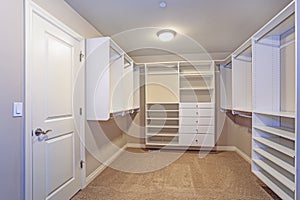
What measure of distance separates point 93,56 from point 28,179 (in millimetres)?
1645

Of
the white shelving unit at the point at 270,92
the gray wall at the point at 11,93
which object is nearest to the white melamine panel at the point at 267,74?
the white shelving unit at the point at 270,92

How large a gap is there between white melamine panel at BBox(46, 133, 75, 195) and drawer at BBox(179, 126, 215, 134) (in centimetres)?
266

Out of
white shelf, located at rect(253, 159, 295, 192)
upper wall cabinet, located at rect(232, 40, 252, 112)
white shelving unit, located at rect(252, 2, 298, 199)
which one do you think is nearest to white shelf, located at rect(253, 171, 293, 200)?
white shelving unit, located at rect(252, 2, 298, 199)

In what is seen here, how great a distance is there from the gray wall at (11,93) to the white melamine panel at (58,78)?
37 cm

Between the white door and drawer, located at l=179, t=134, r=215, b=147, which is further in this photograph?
drawer, located at l=179, t=134, r=215, b=147

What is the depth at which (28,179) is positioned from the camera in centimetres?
170

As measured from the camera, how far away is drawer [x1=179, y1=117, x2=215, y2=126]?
4.46m

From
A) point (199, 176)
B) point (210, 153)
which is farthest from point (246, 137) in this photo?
point (199, 176)

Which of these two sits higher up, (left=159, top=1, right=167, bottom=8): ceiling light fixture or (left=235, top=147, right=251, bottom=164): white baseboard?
(left=159, top=1, right=167, bottom=8): ceiling light fixture

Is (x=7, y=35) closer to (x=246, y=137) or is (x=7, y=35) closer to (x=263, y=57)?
(x=263, y=57)

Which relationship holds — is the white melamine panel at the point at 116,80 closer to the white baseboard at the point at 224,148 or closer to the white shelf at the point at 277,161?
the white shelf at the point at 277,161

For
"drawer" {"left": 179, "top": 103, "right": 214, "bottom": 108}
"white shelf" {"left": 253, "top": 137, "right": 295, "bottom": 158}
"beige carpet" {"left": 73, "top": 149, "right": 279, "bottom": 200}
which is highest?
"drawer" {"left": 179, "top": 103, "right": 214, "bottom": 108}

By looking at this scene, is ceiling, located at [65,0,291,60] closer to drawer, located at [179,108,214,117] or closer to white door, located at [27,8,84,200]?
white door, located at [27,8,84,200]

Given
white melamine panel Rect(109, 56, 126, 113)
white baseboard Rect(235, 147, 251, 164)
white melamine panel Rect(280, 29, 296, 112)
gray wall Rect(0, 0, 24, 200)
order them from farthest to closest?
white baseboard Rect(235, 147, 251, 164), white melamine panel Rect(109, 56, 126, 113), white melamine panel Rect(280, 29, 296, 112), gray wall Rect(0, 0, 24, 200)
